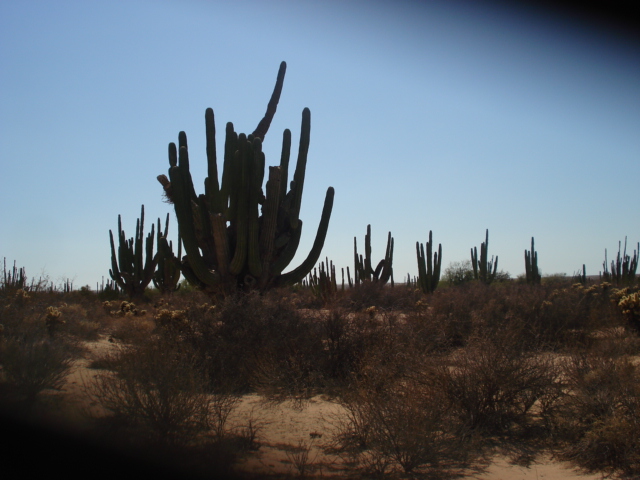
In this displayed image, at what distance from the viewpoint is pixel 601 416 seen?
5746 millimetres

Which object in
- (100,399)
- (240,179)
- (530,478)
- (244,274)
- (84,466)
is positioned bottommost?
(530,478)

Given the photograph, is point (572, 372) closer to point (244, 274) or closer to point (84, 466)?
point (84, 466)

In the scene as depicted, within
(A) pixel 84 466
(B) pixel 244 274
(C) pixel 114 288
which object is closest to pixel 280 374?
(A) pixel 84 466

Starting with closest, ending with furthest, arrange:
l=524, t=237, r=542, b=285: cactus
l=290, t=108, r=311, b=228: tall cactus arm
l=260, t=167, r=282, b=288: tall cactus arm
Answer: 1. l=260, t=167, r=282, b=288: tall cactus arm
2. l=290, t=108, r=311, b=228: tall cactus arm
3. l=524, t=237, r=542, b=285: cactus

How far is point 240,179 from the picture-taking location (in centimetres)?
1309

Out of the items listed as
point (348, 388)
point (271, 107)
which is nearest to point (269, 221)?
point (271, 107)

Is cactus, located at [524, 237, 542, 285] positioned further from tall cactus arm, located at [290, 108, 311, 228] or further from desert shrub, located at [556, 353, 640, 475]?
desert shrub, located at [556, 353, 640, 475]

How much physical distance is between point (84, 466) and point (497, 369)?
191 inches

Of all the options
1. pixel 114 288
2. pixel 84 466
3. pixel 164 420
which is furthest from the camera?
pixel 114 288

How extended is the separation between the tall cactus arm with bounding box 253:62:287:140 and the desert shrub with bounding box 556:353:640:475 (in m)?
11.3

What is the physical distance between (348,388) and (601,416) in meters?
3.08

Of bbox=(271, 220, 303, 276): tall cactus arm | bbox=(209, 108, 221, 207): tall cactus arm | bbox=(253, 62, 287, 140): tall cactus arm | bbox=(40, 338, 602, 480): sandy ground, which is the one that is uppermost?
bbox=(253, 62, 287, 140): tall cactus arm

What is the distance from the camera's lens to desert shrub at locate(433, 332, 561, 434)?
660 centimetres

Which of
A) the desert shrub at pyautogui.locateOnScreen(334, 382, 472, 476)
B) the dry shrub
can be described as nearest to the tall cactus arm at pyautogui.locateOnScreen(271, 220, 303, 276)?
the dry shrub
